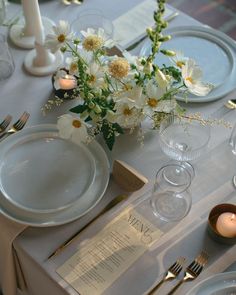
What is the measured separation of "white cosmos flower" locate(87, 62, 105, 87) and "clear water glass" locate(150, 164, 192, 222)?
0.27 metres

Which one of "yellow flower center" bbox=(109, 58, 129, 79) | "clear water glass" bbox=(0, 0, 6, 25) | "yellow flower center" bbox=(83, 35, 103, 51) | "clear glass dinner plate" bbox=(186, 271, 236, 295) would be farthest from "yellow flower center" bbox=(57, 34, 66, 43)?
"clear glass dinner plate" bbox=(186, 271, 236, 295)

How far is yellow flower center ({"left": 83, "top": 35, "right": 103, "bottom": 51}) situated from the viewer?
3.88ft

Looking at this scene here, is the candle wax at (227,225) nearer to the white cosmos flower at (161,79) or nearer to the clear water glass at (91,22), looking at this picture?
the white cosmos flower at (161,79)

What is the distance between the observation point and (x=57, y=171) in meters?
1.26

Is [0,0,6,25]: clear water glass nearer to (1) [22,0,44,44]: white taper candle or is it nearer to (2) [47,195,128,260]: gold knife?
(1) [22,0,44,44]: white taper candle

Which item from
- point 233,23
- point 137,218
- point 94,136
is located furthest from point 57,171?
point 233,23

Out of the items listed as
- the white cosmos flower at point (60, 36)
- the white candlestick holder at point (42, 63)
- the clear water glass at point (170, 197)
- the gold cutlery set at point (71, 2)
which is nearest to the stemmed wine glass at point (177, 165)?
the clear water glass at point (170, 197)

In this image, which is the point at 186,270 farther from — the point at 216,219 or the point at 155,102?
the point at 155,102

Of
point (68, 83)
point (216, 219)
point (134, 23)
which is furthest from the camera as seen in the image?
point (134, 23)

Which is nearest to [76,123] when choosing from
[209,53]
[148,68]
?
[148,68]

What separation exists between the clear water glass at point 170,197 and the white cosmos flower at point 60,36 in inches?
16.8

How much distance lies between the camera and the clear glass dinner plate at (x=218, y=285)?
1.05 meters

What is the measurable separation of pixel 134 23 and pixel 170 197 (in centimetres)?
69

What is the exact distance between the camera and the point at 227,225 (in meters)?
1.13
